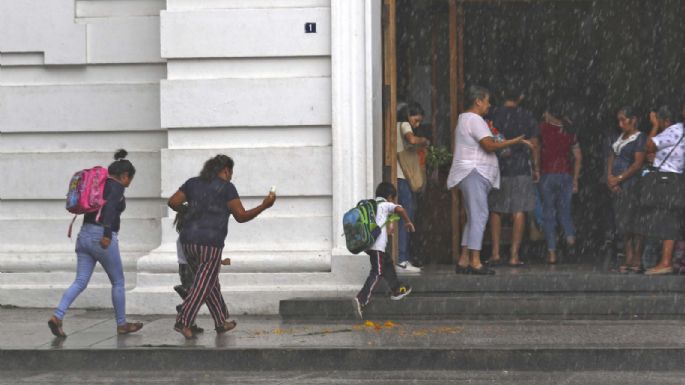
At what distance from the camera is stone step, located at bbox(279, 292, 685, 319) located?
11727 mm

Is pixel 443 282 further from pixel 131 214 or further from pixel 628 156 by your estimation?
pixel 131 214

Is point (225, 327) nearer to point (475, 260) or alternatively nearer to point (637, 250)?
point (475, 260)

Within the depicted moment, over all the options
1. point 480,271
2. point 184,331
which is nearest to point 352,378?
point 184,331

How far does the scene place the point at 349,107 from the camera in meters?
12.6

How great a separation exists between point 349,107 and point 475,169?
141cm

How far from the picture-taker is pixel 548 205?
14.1m

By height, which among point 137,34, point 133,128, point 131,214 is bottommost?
point 131,214

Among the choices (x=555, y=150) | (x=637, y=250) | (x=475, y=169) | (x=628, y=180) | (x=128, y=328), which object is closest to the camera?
(x=128, y=328)

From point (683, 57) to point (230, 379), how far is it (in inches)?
368

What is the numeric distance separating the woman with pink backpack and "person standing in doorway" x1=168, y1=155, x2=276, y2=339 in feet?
1.79

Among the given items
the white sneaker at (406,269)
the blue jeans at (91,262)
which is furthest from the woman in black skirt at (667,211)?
the blue jeans at (91,262)

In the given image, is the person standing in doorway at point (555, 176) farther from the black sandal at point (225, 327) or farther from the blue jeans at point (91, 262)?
the blue jeans at point (91, 262)

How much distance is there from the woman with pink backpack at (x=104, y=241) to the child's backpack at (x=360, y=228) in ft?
6.79

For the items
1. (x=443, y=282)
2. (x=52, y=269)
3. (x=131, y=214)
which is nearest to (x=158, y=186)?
(x=131, y=214)
